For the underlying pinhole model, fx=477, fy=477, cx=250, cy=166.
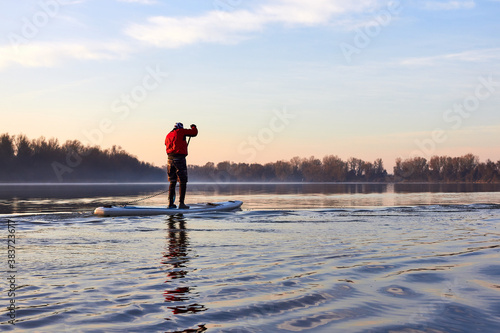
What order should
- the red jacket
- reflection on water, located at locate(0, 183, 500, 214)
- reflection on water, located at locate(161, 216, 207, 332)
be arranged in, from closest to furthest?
reflection on water, located at locate(161, 216, 207, 332) < the red jacket < reflection on water, located at locate(0, 183, 500, 214)

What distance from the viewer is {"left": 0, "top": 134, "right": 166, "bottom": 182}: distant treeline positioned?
121m

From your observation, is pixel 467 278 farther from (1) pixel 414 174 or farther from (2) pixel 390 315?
(1) pixel 414 174

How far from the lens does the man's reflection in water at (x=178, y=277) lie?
201 inches

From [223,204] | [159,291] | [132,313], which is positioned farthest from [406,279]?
[223,204]

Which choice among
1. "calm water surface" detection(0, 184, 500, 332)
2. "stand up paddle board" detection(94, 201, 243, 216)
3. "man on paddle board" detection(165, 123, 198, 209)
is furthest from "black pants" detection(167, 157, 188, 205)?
"calm water surface" detection(0, 184, 500, 332)

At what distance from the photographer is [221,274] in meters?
6.82

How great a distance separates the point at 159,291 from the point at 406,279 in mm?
3303

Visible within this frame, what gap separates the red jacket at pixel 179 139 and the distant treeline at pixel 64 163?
114903 mm

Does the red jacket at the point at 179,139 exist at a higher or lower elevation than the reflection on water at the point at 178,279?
higher

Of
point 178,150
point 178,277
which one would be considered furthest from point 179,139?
point 178,277

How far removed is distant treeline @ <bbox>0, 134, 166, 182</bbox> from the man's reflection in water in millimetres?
123241

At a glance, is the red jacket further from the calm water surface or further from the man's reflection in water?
the man's reflection in water

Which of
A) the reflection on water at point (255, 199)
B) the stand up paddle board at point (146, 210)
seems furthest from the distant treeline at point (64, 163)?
the stand up paddle board at point (146, 210)

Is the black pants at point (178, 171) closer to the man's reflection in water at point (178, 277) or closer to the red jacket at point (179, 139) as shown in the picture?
the red jacket at point (179, 139)
